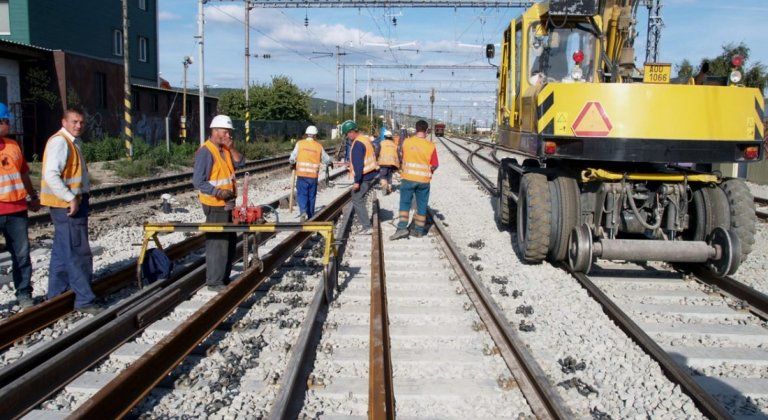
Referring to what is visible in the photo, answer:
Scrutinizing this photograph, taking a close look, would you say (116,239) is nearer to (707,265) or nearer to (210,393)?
(210,393)

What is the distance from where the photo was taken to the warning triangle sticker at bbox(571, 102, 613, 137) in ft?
23.5

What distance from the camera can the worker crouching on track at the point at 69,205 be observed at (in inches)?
230

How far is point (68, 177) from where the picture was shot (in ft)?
19.7

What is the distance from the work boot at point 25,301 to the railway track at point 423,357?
112 inches

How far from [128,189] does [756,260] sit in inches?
570

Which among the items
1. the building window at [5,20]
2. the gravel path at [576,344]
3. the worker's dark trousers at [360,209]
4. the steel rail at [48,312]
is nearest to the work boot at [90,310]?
the steel rail at [48,312]

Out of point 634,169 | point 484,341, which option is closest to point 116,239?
point 484,341

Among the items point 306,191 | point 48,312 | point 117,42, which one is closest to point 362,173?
point 306,191

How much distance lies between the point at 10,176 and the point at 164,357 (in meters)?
2.96

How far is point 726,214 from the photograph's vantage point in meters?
7.53

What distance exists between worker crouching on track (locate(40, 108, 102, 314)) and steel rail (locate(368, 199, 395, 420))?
2612 millimetres

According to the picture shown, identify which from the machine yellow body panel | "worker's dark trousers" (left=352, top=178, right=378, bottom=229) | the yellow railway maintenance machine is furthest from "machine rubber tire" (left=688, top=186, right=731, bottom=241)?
"worker's dark trousers" (left=352, top=178, right=378, bottom=229)

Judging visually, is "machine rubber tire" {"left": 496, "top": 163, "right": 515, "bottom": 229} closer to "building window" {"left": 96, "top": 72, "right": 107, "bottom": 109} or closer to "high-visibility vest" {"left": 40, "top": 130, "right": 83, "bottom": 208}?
"high-visibility vest" {"left": 40, "top": 130, "right": 83, "bottom": 208}

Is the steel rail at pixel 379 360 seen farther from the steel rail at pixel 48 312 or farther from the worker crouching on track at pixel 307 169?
the worker crouching on track at pixel 307 169
